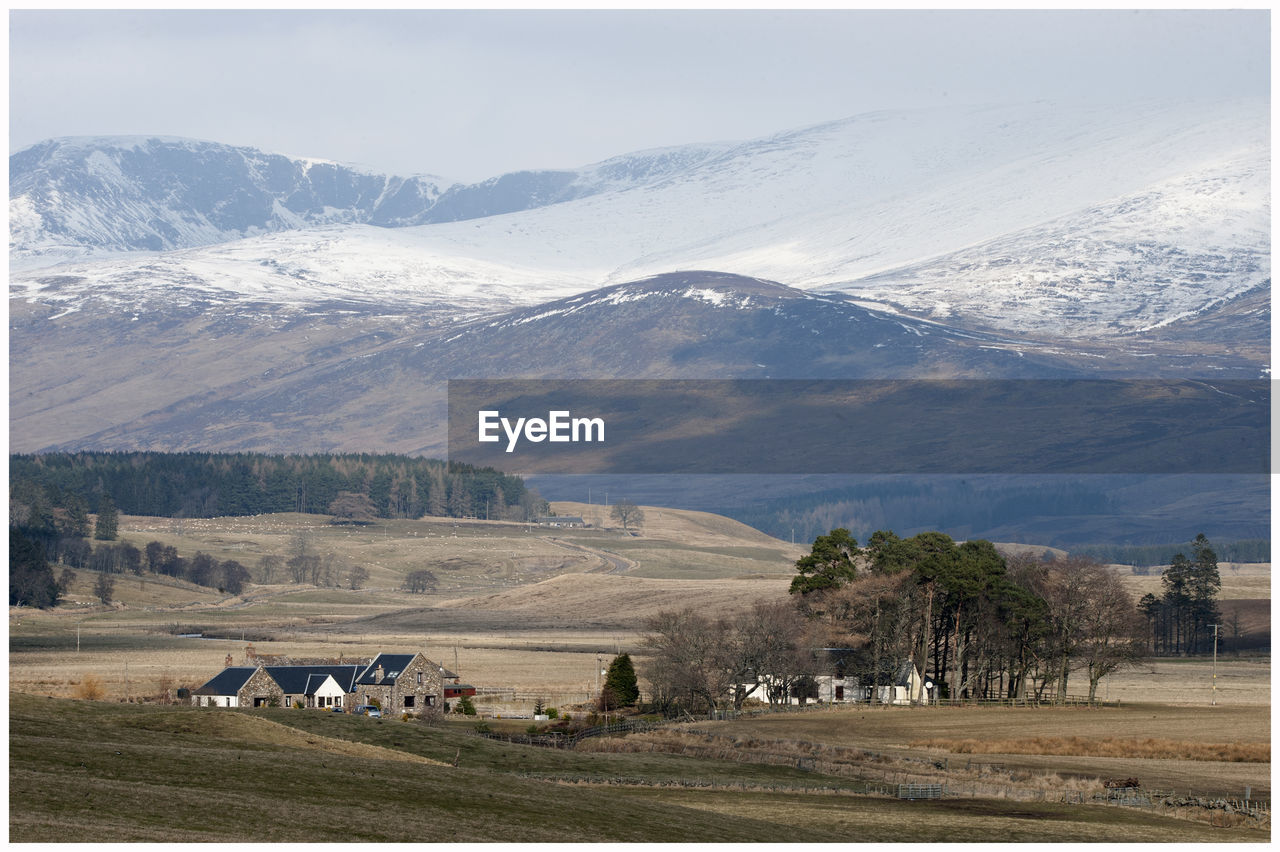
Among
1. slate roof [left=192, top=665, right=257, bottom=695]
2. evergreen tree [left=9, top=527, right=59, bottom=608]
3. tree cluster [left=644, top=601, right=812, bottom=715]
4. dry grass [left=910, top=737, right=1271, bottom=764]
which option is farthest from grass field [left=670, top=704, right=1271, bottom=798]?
evergreen tree [left=9, top=527, right=59, bottom=608]

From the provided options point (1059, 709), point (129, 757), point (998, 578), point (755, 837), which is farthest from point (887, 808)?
point (998, 578)

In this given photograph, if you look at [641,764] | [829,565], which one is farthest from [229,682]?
[829,565]

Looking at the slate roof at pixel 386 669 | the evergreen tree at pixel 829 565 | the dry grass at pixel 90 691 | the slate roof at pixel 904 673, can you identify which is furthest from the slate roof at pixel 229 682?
the slate roof at pixel 904 673

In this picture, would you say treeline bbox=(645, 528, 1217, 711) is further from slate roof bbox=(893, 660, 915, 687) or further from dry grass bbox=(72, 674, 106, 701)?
dry grass bbox=(72, 674, 106, 701)

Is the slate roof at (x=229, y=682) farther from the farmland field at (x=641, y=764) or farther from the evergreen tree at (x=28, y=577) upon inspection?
the evergreen tree at (x=28, y=577)

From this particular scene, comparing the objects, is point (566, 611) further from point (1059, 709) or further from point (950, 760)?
point (950, 760)

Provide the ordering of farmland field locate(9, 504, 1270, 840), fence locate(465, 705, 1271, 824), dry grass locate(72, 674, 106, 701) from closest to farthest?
farmland field locate(9, 504, 1270, 840), fence locate(465, 705, 1271, 824), dry grass locate(72, 674, 106, 701)
